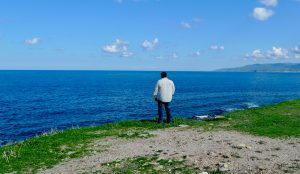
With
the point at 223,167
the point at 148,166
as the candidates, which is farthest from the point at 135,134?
the point at 223,167

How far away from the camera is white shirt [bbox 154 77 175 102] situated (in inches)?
990

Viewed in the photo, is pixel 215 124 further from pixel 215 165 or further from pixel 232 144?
pixel 215 165

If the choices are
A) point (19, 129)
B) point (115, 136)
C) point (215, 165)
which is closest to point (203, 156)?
point (215, 165)

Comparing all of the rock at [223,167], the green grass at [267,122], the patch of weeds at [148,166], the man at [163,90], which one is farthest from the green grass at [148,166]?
the man at [163,90]

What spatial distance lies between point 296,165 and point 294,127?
9176 millimetres

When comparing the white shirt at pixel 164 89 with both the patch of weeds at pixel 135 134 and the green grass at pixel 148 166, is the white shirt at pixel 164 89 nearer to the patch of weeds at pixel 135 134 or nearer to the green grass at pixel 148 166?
the patch of weeds at pixel 135 134

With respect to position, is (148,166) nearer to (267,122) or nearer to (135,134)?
(135,134)

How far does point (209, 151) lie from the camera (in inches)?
656

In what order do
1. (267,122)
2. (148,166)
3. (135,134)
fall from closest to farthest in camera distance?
1. (148,166)
2. (135,134)
3. (267,122)

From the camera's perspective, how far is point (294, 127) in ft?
74.6

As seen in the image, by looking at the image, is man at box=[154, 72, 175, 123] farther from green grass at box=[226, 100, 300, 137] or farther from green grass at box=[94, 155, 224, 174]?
green grass at box=[94, 155, 224, 174]

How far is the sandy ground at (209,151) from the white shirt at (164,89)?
3813mm

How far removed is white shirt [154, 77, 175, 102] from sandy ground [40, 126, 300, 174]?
150 inches

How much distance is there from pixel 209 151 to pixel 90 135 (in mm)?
8672
